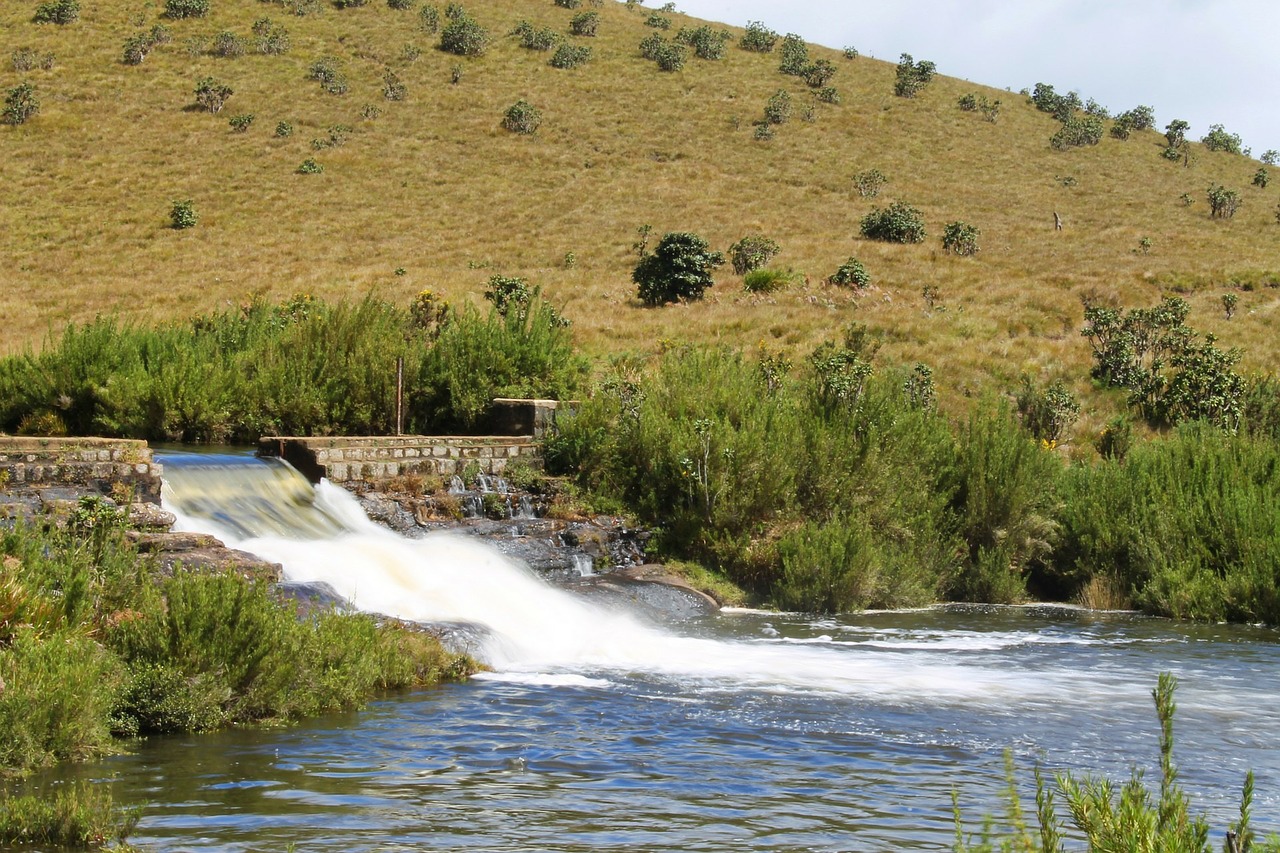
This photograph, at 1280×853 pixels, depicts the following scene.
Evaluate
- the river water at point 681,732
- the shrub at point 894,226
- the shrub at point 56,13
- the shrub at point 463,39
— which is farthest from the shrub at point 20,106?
the river water at point 681,732

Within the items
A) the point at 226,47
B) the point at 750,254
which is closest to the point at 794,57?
the point at 226,47

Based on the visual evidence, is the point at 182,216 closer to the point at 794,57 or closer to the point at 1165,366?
the point at 1165,366

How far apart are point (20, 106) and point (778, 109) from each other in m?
36.3

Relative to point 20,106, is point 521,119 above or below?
above

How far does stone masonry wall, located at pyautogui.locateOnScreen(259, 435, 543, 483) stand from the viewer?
1488cm

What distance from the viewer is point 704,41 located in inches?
2963

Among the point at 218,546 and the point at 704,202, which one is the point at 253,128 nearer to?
the point at 704,202

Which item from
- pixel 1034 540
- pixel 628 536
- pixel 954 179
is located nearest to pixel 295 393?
pixel 628 536

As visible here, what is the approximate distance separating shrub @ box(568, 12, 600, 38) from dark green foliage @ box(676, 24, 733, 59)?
5.26m

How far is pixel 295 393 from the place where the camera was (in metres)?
17.8

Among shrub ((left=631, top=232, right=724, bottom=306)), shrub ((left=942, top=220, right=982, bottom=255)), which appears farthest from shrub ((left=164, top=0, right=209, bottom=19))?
shrub ((left=942, top=220, right=982, bottom=255))

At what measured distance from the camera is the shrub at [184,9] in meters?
66.8

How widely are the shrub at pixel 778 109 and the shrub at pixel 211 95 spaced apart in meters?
27.4

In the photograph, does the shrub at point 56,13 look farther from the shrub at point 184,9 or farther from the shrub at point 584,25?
the shrub at point 584,25
